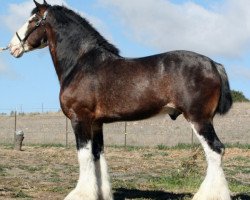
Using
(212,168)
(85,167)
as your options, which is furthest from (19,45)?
(212,168)

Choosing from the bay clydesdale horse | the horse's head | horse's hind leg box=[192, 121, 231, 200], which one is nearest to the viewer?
horse's hind leg box=[192, 121, 231, 200]

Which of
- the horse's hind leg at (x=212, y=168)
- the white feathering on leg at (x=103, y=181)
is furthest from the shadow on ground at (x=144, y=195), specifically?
the horse's hind leg at (x=212, y=168)

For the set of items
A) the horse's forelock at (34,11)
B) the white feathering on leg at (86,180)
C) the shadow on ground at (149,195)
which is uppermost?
the horse's forelock at (34,11)

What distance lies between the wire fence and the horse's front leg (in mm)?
23115

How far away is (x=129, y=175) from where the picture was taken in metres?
14.3

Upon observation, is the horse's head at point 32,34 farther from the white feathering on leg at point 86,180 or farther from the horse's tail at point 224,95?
the horse's tail at point 224,95

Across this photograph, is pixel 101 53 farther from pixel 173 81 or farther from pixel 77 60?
pixel 173 81

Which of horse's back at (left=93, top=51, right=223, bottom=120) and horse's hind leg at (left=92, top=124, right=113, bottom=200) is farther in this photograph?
horse's hind leg at (left=92, top=124, right=113, bottom=200)

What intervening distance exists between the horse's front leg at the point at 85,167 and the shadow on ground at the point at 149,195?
1211 mm

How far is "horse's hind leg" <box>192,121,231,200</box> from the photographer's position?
27.1 ft

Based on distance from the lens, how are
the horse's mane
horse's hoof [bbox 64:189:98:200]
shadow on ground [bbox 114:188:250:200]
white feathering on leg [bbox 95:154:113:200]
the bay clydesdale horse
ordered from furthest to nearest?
shadow on ground [bbox 114:188:250:200] → the horse's mane → white feathering on leg [bbox 95:154:113:200] → horse's hoof [bbox 64:189:98:200] → the bay clydesdale horse

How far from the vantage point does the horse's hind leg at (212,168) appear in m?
8.25

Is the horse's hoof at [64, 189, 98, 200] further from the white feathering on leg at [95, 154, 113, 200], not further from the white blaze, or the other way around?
the white blaze

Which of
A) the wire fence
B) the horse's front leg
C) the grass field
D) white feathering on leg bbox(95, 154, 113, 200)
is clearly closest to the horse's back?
the horse's front leg
